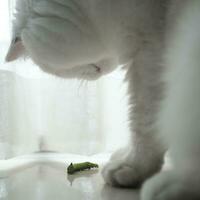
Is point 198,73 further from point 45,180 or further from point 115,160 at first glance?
point 45,180

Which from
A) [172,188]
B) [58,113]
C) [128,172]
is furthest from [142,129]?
[58,113]

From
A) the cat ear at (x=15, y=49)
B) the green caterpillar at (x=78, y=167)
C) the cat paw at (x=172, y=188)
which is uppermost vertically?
the cat ear at (x=15, y=49)

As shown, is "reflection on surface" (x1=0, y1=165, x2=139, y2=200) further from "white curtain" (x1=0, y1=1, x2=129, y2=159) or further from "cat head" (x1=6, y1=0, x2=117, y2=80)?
"white curtain" (x1=0, y1=1, x2=129, y2=159)

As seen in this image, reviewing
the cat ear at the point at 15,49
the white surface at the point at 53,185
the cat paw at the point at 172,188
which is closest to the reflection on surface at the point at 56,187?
the white surface at the point at 53,185

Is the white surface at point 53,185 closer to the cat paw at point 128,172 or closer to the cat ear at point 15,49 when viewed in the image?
the cat paw at point 128,172

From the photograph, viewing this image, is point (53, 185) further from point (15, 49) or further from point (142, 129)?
point (15, 49)

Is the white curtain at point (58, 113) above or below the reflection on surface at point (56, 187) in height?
above
